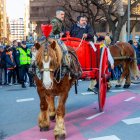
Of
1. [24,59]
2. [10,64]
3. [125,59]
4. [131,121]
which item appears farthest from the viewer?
[10,64]

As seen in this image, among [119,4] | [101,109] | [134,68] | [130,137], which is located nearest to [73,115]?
[101,109]

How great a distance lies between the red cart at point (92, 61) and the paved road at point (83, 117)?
2.01ft

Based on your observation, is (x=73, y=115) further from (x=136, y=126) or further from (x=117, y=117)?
(x=136, y=126)

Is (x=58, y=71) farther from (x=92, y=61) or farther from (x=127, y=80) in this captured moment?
(x=127, y=80)

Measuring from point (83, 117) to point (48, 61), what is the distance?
106 inches

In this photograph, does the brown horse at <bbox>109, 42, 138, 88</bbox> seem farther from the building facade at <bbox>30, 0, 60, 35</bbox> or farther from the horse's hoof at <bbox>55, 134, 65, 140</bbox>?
the building facade at <bbox>30, 0, 60, 35</bbox>

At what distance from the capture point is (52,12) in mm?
49000

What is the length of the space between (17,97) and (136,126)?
5229 mm

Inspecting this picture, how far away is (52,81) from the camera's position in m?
6.16

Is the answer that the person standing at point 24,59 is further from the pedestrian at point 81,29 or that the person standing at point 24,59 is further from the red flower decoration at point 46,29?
the red flower decoration at point 46,29

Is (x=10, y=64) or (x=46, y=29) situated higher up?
(x=46, y=29)

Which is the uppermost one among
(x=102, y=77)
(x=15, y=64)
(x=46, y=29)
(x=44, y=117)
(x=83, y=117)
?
(x=46, y=29)

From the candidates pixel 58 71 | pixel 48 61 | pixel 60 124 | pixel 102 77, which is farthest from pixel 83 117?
pixel 48 61

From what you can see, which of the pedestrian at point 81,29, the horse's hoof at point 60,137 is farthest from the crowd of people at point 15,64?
the horse's hoof at point 60,137
